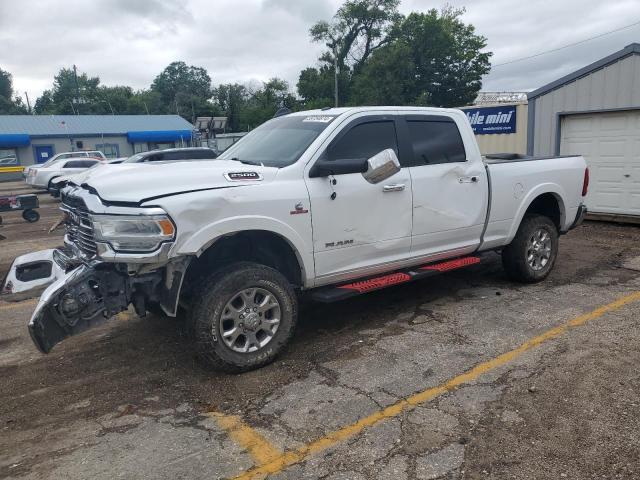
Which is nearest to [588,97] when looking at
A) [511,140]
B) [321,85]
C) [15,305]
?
[511,140]

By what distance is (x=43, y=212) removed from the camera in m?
17.1

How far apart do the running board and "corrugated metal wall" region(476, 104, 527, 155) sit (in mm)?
7753

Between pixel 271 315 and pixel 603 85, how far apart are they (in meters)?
9.52

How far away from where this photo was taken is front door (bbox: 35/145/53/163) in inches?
1705

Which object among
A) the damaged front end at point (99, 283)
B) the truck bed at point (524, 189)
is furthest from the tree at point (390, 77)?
the damaged front end at point (99, 283)

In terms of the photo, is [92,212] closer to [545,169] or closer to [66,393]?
[66,393]

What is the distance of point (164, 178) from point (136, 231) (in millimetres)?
475

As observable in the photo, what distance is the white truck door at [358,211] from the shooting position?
14.6 ft

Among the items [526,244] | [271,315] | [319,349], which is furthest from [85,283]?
[526,244]

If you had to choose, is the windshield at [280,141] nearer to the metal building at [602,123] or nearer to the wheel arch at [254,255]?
the wheel arch at [254,255]

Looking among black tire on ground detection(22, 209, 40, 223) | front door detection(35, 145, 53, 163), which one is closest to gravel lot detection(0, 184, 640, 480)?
black tire on ground detection(22, 209, 40, 223)

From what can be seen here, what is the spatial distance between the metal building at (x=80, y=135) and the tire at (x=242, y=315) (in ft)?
130

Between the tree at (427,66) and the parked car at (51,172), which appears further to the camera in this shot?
the tree at (427,66)

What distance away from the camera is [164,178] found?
153 inches
